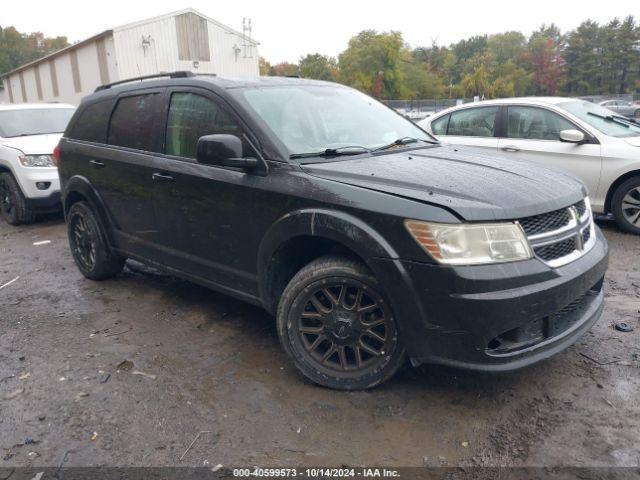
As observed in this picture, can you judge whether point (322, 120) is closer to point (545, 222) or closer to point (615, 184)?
point (545, 222)

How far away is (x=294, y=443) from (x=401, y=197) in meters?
1.35

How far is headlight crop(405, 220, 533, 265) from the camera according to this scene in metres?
2.55

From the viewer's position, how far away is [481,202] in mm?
2641

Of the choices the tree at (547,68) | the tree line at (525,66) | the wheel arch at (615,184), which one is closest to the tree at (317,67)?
the tree line at (525,66)

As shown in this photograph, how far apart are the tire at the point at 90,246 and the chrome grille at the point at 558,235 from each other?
370 centimetres

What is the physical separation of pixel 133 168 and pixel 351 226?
7.27ft

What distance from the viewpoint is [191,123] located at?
381cm

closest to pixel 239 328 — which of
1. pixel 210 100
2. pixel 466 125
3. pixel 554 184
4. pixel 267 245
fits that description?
pixel 267 245

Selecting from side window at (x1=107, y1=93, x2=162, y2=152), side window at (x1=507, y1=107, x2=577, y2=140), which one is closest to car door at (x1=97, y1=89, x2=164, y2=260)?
side window at (x1=107, y1=93, x2=162, y2=152)

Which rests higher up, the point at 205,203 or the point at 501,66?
the point at 501,66

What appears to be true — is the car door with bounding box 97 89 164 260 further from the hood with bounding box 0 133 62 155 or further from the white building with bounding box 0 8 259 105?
the white building with bounding box 0 8 259 105

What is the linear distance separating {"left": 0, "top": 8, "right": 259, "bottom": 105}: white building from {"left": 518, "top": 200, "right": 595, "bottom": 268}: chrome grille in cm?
2807

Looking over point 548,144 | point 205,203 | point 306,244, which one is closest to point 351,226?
point 306,244

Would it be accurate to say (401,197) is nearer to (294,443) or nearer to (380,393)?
(380,393)
